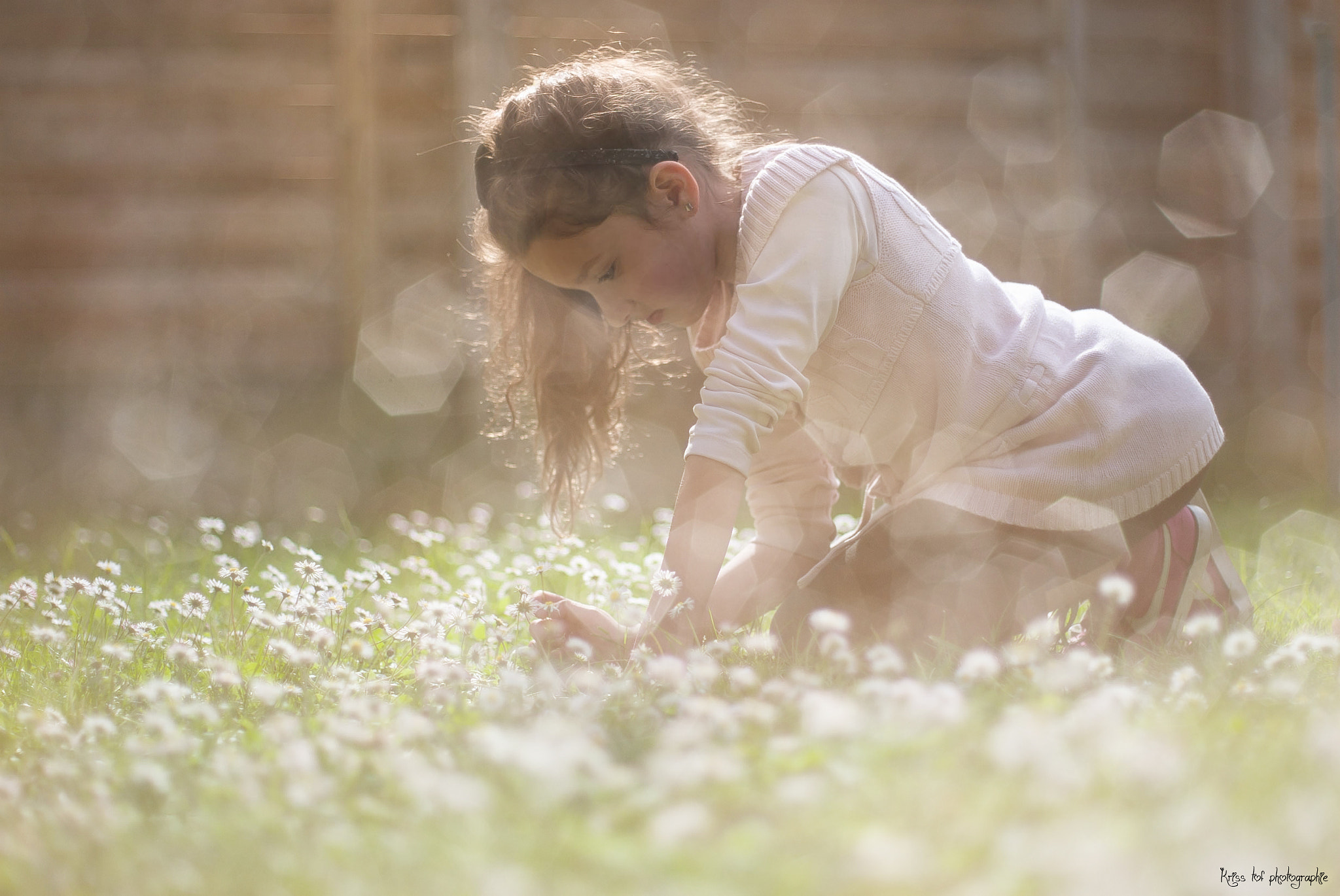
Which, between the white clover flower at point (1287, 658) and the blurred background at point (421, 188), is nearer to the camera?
the white clover flower at point (1287, 658)

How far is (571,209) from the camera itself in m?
2.05

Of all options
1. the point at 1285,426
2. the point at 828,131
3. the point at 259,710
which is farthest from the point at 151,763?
the point at 1285,426

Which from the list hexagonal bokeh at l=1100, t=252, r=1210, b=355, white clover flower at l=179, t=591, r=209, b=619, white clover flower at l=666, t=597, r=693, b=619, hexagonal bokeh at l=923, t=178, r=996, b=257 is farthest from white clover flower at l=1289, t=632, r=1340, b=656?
hexagonal bokeh at l=1100, t=252, r=1210, b=355

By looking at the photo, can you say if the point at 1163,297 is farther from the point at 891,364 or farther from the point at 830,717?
the point at 830,717

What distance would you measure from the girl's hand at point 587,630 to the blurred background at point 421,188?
286cm

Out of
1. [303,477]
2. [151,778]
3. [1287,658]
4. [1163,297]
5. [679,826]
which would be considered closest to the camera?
[679,826]

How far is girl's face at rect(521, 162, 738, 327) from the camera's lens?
2.07 meters

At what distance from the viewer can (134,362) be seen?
17.6 ft

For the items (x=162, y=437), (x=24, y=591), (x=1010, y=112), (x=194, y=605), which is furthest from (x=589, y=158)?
(x=1010, y=112)

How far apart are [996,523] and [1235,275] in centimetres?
442

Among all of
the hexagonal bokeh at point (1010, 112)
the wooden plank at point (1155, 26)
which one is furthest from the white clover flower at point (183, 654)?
the wooden plank at point (1155, 26)

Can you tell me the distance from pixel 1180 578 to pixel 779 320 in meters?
1.04

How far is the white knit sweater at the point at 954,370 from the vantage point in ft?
6.50

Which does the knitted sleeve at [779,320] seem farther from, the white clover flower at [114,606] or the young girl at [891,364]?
the white clover flower at [114,606]
